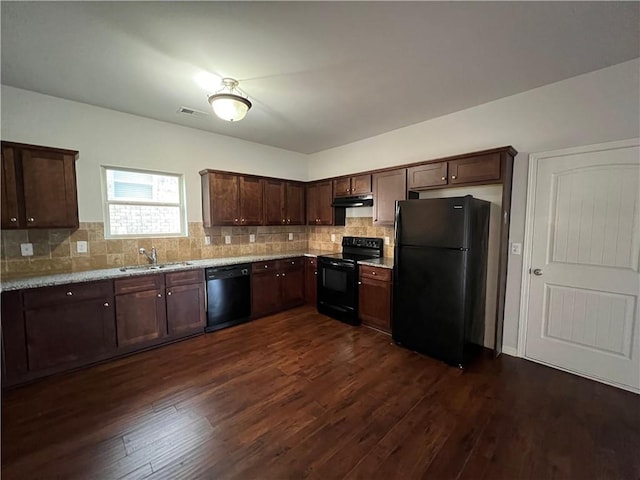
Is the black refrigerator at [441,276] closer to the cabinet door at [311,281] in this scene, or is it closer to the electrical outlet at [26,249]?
the cabinet door at [311,281]

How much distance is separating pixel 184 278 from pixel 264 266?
3.72 feet

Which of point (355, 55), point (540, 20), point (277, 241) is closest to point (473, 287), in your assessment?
point (540, 20)

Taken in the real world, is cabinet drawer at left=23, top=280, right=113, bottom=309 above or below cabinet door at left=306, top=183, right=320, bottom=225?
below

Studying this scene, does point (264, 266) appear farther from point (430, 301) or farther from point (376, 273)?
point (430, 301)

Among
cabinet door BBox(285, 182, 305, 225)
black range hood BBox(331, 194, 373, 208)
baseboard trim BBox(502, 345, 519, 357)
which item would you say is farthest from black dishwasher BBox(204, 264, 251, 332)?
baseboard trim BBox(502, 345, 519, 357)

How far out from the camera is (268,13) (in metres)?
1.68

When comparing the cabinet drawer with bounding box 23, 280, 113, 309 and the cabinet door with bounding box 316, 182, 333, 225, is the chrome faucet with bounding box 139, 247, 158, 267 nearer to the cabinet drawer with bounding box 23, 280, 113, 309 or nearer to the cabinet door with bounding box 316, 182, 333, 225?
the cabinet drawer with bounding box 23, 280, 113, 309

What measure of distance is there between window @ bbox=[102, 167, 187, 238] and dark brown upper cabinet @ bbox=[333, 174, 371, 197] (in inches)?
→ 91.7

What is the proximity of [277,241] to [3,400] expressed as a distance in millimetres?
3524

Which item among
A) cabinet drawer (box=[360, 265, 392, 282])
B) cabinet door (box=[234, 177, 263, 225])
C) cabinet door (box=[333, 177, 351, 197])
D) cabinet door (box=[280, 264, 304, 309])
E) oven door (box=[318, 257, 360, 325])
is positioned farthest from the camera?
cabinet door (box=[280, 264, 304, 309])

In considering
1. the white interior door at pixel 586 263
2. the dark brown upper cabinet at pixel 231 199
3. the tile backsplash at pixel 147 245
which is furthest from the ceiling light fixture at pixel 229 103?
the white interior door at pixel 586 263

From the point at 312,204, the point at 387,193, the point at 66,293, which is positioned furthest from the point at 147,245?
the point at 387,193

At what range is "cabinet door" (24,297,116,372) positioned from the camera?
95.3 inches

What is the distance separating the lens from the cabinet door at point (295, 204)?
15.4 feet
